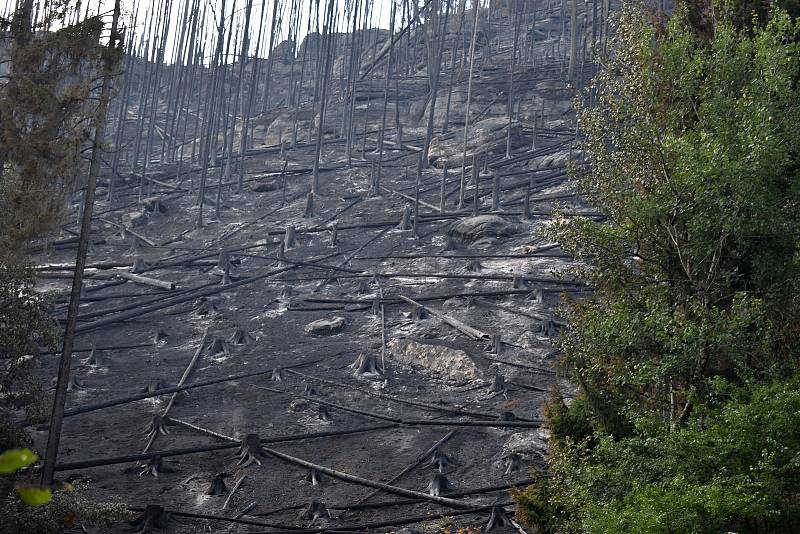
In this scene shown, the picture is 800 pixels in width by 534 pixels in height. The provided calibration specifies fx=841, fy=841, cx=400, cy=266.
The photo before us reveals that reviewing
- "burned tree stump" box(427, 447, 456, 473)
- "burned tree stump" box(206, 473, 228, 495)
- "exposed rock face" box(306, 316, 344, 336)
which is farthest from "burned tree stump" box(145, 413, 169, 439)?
"exposed rock face" box(306, 316, 344, 336)

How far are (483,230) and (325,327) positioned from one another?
812cm

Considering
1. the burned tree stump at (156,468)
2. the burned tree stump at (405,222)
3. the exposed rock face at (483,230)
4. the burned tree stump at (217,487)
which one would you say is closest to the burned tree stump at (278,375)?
the burned tree stump at (156,468)

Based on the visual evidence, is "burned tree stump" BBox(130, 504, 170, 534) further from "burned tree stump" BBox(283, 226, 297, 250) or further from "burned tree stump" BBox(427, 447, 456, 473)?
"burned tree stump" BBox(283, 226, 297, 250)

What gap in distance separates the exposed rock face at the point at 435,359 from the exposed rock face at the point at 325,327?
2.12m

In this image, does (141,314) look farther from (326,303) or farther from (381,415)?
(381,415)

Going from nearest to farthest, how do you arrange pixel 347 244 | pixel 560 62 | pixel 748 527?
pixel 748 527 < pixel 347 244 < pixel 560 62

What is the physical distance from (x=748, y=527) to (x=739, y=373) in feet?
5.59

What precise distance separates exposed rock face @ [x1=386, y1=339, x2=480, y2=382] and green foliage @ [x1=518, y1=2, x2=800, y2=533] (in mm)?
7629

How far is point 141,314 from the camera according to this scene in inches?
1012

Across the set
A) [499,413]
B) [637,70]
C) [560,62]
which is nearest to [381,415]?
[499,413]

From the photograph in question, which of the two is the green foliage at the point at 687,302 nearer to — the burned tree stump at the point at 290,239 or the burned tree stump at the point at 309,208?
the burned tree stump at the point at 290,239

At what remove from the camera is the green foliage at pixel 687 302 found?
884 centimetres

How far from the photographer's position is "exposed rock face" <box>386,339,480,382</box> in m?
20.6

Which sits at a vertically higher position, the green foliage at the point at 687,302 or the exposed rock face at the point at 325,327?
the green foliage at the point at 687,302
